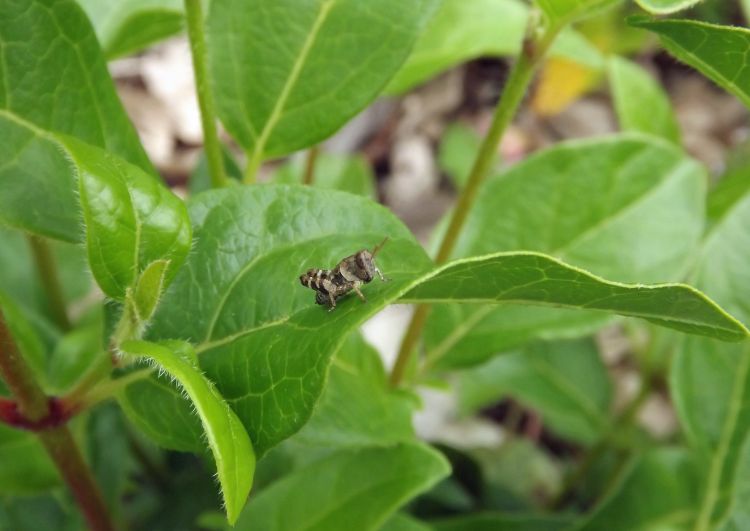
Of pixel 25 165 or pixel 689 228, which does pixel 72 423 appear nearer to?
pixel 25 165

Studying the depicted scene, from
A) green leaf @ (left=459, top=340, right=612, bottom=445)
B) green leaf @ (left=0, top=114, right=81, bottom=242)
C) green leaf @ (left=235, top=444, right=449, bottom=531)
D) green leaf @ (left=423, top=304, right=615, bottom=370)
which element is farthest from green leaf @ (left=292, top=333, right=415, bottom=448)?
green leaf @ (left=459, top=340, right=612, bottom=445)

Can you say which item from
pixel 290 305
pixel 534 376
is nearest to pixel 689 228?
pixel 534 376

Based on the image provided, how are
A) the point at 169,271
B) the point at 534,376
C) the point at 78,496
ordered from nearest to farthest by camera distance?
the point at 169,271
the point at 78,496
the point at 534,376

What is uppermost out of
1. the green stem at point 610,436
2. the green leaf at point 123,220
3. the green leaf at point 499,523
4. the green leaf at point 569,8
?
the green leaf at point 569,8

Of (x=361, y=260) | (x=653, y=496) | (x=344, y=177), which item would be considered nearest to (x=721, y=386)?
(x=653, y=496)

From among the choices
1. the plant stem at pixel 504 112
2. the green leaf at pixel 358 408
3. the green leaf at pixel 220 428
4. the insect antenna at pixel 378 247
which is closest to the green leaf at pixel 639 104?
the plant stem at pixel 504 112

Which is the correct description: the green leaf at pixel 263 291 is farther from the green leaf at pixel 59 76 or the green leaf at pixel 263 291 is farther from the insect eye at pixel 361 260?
the green leaf at pixel 59 76

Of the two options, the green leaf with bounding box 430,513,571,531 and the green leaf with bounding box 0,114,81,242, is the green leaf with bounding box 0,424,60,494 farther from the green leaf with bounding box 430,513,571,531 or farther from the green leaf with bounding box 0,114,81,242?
the green leaf with bounding box 430,513,571,531
